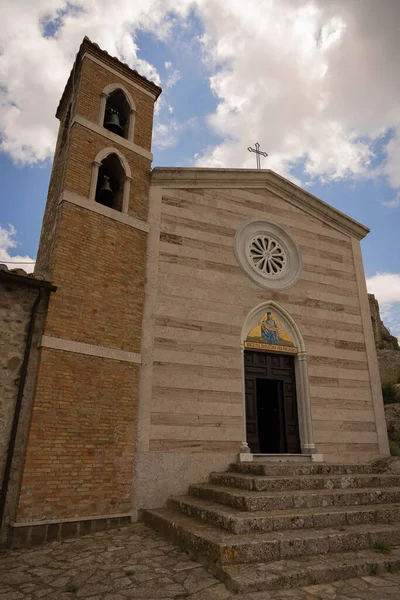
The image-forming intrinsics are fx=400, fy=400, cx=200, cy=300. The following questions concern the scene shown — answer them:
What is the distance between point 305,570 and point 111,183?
8634 mm

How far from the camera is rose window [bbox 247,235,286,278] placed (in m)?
10.3

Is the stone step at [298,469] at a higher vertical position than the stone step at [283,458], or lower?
lower

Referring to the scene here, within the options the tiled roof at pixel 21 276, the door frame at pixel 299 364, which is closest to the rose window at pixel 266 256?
the door frame at pixel 299 364

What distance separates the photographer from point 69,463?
262 inches

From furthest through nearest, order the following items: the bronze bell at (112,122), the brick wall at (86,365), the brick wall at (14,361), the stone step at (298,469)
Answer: the bronze bell at (112,122) → the stone step at (298,469) → the brick wall at (86,365) → the brick wall at (14,361)

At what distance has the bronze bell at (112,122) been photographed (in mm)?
9570

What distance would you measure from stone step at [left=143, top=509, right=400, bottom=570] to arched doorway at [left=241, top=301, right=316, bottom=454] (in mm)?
3335

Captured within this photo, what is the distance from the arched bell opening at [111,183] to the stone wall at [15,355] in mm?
3028

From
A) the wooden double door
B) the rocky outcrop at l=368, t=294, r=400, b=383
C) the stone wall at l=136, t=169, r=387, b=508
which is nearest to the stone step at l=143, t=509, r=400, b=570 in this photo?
the stone wall at l=136, t=169, r=387, b=508

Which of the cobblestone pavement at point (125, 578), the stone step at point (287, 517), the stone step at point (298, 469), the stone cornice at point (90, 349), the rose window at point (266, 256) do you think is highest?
the rose window at point (266, 256)

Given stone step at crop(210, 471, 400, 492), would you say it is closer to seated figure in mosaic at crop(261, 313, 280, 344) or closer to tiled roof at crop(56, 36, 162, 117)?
seated figure in mosaic at crop(261, 313, 280, 344)

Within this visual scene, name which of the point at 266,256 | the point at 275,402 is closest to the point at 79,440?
the point at 275,402

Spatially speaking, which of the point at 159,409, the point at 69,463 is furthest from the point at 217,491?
the point at 69,463

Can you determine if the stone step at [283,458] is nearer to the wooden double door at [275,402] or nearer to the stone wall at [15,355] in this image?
the wooden double door at [275,402]
